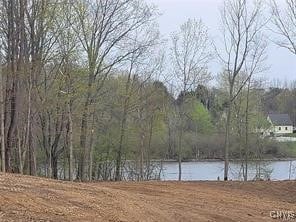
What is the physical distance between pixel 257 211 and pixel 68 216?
5.74 m

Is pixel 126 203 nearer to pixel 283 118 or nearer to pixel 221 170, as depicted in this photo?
pixel 221 170

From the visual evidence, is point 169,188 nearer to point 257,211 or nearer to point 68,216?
point 257,211

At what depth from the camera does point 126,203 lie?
11.1 m

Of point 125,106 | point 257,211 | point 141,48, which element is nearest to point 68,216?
point 257,211

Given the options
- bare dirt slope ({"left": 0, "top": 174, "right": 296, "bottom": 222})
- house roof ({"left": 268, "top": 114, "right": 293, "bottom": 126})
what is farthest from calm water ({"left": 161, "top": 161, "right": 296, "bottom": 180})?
house roof ({"left": 268, "top": 114, "right": 293, "bottom": 126})

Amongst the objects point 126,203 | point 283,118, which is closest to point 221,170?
point 126,203

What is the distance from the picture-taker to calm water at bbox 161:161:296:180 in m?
33.6

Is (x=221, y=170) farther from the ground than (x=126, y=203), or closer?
closer

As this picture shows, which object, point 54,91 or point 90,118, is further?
point 90,118

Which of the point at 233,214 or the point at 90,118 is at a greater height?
the point at 90,118

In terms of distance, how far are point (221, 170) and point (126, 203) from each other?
27261 mm

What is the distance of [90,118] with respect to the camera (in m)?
29.2

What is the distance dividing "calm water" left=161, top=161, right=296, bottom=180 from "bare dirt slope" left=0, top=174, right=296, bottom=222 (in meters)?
16.8

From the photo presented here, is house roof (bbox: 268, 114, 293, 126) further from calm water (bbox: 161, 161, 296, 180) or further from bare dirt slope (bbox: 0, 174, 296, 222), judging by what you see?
bare dirt slope (bbox: 0, 174, 296, 222)
